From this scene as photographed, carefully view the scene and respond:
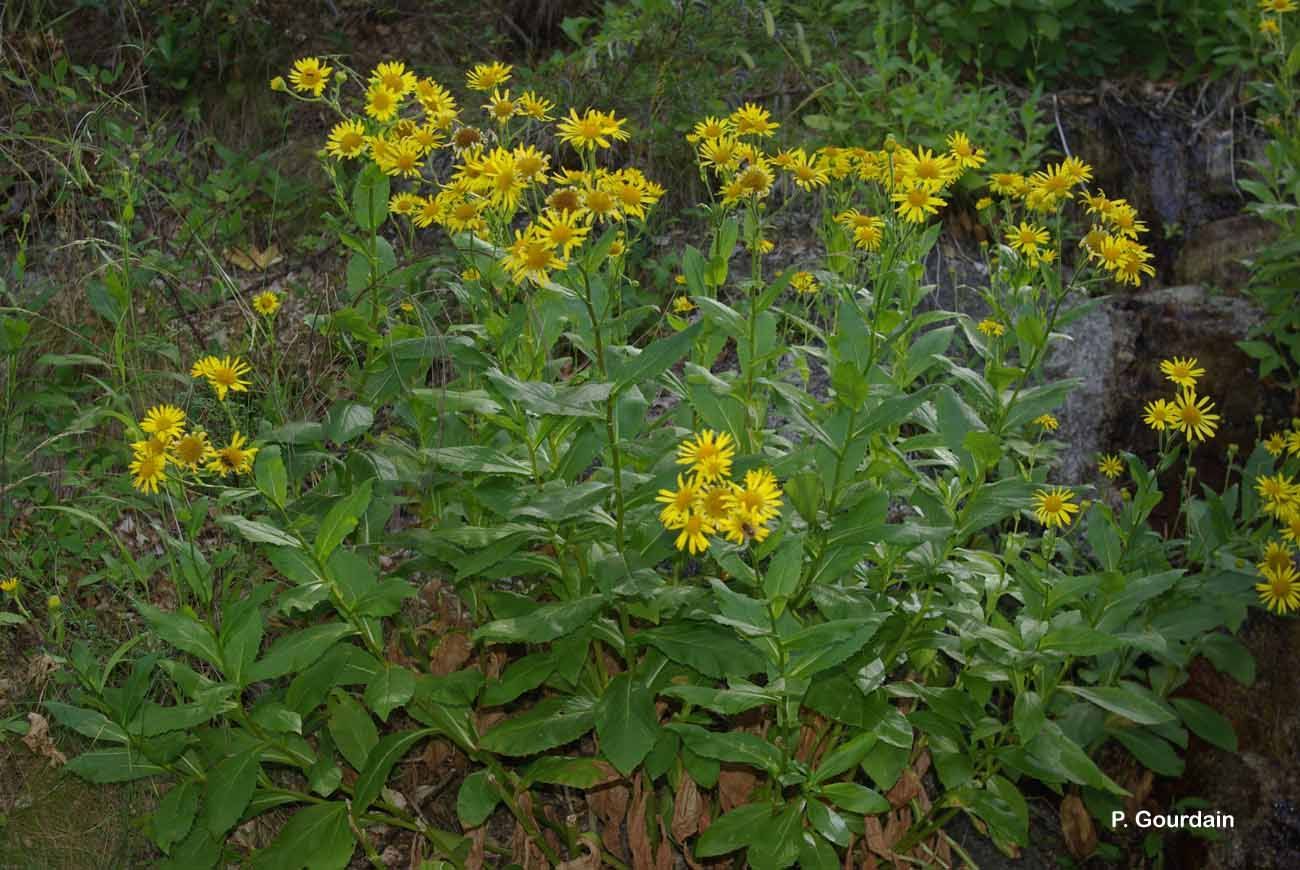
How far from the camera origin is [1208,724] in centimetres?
257

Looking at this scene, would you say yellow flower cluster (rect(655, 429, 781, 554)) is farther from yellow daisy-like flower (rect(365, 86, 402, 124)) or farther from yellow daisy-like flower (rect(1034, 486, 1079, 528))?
yellow daisy-like flower (rect(365, 86, 402, 124))

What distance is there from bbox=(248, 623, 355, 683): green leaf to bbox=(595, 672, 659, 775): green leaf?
0.45 meters

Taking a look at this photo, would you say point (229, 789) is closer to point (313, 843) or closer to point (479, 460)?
point (313, 843)

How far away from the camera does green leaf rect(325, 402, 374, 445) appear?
2.11m

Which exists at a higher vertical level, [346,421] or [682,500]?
Result: [682,500]

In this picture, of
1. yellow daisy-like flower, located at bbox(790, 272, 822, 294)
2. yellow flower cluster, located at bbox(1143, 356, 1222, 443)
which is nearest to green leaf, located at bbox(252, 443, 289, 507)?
yellow daisy-like flower, located at bbox(790, 272, 822, 294)

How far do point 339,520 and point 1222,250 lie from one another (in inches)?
142

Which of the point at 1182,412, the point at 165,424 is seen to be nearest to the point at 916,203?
the point at 1182,412

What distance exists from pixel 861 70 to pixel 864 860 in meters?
3.31

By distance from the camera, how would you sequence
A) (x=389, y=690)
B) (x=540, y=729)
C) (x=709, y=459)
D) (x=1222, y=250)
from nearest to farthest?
(x=709, y=459), (x=389, y=690), (x=540, y=729), (x=1222, y=250)

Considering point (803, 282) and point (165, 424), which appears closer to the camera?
point (165, 424)

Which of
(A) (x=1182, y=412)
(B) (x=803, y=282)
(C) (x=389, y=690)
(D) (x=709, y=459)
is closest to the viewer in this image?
(D) (x=709, y=459)

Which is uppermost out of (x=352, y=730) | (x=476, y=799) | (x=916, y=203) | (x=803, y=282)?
(x=916, y=203)

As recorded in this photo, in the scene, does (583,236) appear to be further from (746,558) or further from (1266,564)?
(1266,564)
